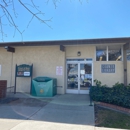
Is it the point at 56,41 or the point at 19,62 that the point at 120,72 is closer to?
the point at 56,41

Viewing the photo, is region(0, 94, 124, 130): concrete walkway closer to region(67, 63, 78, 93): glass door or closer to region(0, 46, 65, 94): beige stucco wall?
region(67, 63, 78, 93): glass door

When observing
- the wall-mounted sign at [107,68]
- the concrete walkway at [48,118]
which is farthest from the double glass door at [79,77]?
the concrete walkway at [48,118]

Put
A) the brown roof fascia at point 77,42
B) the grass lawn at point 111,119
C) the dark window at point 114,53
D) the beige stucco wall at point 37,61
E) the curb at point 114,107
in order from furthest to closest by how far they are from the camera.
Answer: the beige stucco wall at point 37,61
the dark window at point 114,53
the brown roof fascia at point 77,42
the curb at point 114,107
the grass lawn at point 111,119

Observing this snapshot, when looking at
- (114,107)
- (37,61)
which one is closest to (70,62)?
(37,61)

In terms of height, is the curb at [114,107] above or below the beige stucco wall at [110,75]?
below

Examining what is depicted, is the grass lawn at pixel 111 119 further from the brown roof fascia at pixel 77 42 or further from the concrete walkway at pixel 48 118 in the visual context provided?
the brown roof fascia at pixel 77 42

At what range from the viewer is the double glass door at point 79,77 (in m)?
11.0

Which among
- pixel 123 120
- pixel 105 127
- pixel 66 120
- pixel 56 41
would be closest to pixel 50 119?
pixel 66 120

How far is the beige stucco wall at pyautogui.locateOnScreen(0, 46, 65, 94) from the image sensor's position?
11.1 m

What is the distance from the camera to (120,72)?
10383 millimetres

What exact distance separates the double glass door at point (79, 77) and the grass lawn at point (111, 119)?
418 cm

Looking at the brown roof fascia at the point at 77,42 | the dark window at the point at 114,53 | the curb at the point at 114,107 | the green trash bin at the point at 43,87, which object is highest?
the brown roof fascia at the point at 77,42

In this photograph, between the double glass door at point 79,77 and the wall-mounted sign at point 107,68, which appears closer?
the wall-mounted sign at point 107,68

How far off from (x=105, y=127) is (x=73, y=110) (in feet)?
6.26
